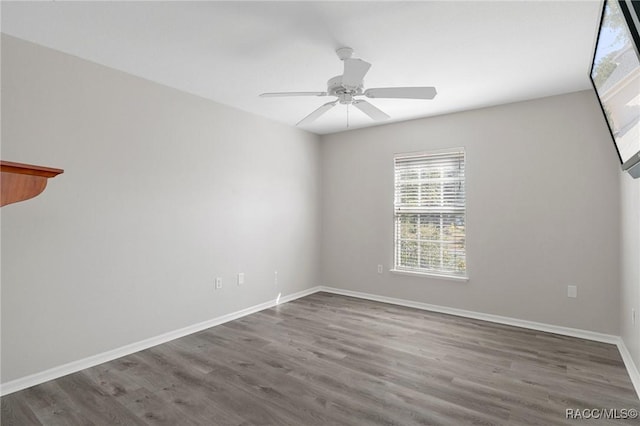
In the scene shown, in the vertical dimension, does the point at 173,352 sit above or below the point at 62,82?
below

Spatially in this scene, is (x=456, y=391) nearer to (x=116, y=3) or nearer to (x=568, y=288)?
(x=568, y=288)

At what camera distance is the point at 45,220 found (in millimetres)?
2471

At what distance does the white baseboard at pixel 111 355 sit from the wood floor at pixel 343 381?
3.0 inches

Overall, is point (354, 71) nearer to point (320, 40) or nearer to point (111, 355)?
point (320, 40)

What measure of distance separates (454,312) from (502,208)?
1350 millimetres

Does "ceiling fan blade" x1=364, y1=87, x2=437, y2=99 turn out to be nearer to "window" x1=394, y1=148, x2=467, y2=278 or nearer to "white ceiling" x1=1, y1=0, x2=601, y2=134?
"white ceiling" x1=1, y1=0, x2=601, y2=134

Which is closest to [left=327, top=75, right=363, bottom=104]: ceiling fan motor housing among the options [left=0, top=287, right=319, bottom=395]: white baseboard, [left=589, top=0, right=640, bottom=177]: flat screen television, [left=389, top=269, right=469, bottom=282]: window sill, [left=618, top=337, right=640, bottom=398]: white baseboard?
[left=589, top=0, right=640, bottom=177]: flat screen television

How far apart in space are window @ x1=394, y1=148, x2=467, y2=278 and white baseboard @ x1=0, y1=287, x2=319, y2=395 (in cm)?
207

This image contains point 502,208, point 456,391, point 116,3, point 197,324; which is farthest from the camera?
point 502,208

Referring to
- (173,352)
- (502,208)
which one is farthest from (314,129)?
(173,352)

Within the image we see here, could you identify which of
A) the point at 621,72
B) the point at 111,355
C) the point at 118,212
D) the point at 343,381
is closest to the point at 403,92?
the point at 621,72

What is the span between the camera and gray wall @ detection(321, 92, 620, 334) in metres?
3.24

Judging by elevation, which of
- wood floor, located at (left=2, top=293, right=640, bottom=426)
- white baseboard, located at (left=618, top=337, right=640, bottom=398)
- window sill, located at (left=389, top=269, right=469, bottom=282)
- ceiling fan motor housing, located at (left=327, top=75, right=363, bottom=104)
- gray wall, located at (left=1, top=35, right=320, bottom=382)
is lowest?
wood floor, located at (left=2, top=293, right=640, bottom=426)

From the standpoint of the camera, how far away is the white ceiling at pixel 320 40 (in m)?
2.05
